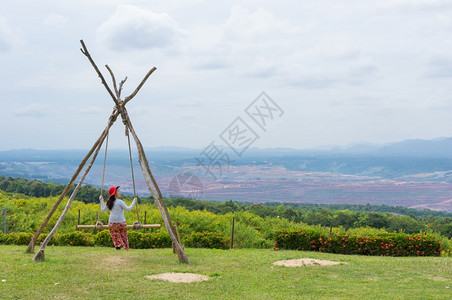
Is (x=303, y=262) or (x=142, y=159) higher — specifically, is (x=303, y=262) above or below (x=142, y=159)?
below

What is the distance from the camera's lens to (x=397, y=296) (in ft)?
24.2

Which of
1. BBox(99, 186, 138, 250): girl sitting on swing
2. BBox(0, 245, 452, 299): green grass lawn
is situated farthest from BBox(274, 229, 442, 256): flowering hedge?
BBox(99, 186, 138, 250): girl sitting on swing

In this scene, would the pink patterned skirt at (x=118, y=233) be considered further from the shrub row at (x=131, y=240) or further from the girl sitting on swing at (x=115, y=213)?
the shrub row at (x=131, y=240)

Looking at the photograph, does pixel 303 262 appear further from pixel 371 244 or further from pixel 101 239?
pixel 101 239

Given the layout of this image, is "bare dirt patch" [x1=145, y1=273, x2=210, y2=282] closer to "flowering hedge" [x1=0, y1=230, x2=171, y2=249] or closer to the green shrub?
"flowering hedge" [x1=0, y1=230, x2=171, y2=249]

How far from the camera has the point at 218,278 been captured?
848 cm

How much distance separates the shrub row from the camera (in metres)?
13.0

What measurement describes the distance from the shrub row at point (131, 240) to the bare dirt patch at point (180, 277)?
4431 mm

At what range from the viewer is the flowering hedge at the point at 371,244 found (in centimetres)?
1303

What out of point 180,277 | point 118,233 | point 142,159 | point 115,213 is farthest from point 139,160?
point 180,277

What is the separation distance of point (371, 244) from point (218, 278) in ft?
20.8

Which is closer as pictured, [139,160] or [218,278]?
[218,278]

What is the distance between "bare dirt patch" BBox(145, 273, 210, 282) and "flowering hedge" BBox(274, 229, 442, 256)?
5.12m

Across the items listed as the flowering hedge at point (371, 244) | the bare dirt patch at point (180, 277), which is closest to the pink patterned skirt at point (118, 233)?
the bare dirt patch at point (180, 277)
